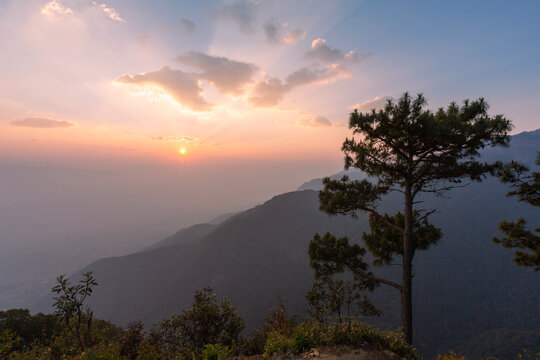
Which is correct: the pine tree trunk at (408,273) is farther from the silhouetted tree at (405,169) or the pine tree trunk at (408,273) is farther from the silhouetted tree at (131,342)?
the silhouetted tree at (131,342)

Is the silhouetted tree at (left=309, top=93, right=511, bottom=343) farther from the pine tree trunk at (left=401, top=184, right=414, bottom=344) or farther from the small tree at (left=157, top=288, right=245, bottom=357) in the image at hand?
the small tree at (left=157, top=288, right=245, bottom=357)

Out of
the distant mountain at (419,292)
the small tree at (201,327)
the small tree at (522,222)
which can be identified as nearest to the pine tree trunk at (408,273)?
the small tree at (522,222)

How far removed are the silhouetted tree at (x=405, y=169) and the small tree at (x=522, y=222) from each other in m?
0.68

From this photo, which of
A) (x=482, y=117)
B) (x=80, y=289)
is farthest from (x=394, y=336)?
(x=80, y=289)

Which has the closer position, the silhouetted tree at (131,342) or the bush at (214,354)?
the bush at (214,354)

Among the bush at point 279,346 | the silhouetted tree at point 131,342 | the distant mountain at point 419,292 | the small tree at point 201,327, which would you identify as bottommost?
the distant mountain at point 419,292

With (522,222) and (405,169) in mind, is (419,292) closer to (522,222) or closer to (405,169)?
(522,222)

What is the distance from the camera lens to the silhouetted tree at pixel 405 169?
9.54 metres

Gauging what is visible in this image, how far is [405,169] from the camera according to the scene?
439 inches

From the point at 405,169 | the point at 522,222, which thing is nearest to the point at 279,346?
the point at 405,169

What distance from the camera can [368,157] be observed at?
11.3m

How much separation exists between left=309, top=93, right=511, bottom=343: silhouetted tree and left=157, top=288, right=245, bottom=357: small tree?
6.11 meters

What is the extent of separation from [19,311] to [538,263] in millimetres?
61501

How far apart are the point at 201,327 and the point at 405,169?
13.8 m
